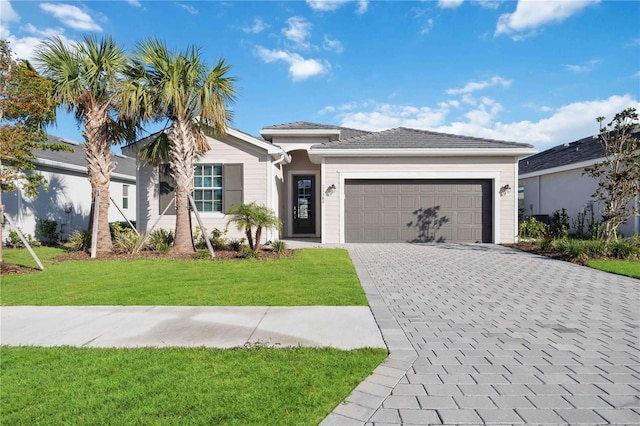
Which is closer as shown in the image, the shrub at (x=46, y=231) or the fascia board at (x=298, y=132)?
the shrub at (x=46, y=231)

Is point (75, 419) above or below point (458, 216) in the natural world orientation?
below

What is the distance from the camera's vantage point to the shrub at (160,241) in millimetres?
11031

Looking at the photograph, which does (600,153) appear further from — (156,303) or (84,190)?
(84,190)

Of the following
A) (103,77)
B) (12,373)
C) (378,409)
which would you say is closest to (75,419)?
(12,373)

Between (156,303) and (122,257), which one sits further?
(122,257)

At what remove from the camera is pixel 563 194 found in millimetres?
17016

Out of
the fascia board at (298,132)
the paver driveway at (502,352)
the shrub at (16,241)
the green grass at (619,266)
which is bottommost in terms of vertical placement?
the paver driveway at (502,352)

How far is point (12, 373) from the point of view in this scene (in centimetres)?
315

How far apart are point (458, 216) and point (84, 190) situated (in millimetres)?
17800

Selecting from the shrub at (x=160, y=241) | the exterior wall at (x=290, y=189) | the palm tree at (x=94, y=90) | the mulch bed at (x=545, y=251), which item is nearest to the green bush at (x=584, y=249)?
the mulch bed at (x=545, y=251)

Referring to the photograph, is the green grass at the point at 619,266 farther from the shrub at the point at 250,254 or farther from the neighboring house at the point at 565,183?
the shrub at the point at 250,254

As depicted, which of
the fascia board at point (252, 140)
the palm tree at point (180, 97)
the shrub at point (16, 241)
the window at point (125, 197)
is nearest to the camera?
the palm tree at point (180, 97)

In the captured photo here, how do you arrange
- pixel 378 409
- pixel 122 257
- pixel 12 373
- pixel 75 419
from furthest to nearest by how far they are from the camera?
pixel 122 257 < pixel 12 373 < pixel 378 409 < pixel 75 419

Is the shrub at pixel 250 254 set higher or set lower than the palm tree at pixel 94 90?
lower
